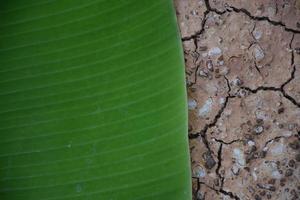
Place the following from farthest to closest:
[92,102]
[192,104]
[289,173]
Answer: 1. [192,104]
2. [289,173]
3. [92,102]

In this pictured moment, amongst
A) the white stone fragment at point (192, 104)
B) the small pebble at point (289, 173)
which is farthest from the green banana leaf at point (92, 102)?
the small pebble at point (289, 173)

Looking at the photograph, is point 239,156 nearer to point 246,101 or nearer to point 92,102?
point 246,101

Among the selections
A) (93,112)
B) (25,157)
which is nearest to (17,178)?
(25,157)

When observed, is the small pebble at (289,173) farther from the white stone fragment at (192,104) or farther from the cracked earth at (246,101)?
the white stone fragment at (192,104)

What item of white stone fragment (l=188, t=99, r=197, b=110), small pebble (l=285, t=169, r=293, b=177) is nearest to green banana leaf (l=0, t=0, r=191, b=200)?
white stone fragment (l=188, t=99, r=197, b=110)

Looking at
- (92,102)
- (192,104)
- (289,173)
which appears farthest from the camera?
(192,104)

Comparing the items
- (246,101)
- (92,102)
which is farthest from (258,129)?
(92,102)
